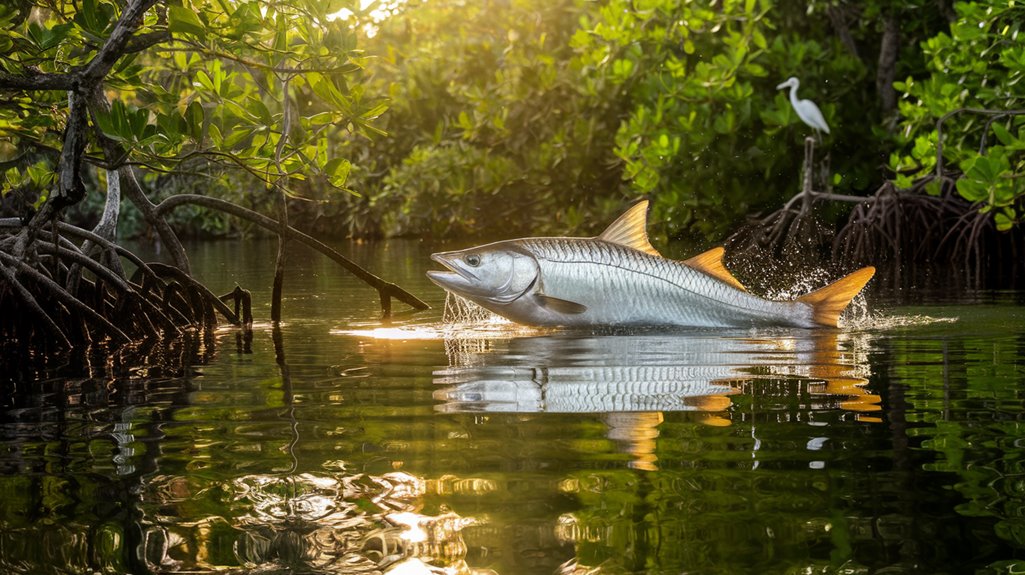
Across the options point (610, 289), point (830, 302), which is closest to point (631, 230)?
point (610, 289)

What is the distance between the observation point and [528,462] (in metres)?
3.67

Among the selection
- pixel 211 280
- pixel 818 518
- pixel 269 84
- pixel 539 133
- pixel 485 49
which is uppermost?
pixel 485 49

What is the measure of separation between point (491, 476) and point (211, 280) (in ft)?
33.4

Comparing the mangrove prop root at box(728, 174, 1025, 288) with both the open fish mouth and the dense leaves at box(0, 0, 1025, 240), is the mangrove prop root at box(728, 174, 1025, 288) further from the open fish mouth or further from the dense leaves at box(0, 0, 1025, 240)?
the open fish mouth

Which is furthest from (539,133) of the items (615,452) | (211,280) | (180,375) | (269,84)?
(615,452)

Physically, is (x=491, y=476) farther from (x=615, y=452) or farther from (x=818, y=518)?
(x=818, y=518)

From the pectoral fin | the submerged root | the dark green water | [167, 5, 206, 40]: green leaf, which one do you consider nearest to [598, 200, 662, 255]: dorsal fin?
the pectoral fin

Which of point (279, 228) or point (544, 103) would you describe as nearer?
point (279, 228)

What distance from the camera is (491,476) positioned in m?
3.52

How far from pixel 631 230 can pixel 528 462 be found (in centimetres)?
389

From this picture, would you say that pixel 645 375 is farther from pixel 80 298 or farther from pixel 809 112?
pixel 809 112

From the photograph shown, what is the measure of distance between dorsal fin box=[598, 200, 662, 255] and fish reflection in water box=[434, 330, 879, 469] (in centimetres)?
57

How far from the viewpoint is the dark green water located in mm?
2852

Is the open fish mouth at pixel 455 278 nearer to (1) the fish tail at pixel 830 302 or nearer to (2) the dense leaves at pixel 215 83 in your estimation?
(2) the dense leaves at pixel 215 83
